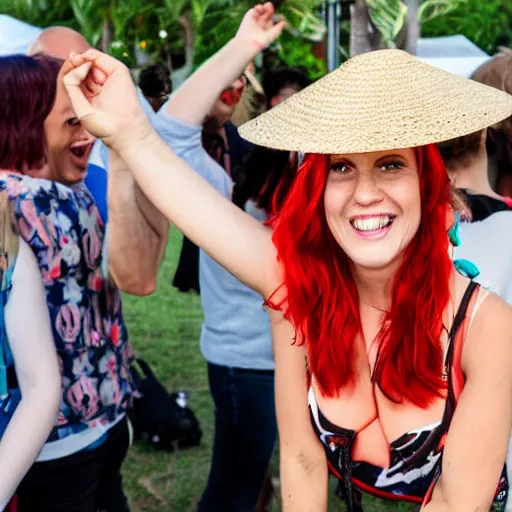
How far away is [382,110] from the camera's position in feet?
5.23

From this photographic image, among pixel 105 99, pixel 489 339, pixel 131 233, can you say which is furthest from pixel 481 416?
pixel 105 99

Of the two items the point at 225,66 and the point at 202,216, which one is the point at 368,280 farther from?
the point at 225,66

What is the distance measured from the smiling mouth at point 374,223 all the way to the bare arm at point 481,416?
0.76 ft

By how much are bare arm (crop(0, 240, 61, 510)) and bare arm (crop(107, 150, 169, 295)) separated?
202mm

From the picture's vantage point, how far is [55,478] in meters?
2.06

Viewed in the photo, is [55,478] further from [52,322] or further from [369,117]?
[369,117]

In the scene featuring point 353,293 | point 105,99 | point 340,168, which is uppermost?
point 105,99

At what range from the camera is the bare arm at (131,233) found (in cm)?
192

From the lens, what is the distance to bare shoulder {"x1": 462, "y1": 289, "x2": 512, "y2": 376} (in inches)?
60.2

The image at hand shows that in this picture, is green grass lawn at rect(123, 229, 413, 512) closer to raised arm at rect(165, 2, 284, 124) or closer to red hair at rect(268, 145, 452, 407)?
red hair at rect(268, 145, 452, 407)

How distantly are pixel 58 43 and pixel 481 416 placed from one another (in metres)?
2.53

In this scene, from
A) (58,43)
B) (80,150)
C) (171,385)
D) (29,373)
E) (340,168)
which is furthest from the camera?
(171,385)

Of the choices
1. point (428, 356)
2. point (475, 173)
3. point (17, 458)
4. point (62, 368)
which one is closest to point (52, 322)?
point (62, 368)

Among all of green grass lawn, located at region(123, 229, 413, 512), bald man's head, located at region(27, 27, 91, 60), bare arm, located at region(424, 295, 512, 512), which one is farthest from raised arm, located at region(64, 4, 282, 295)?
bald man's head, located at region(27, 27, 91, 60)
